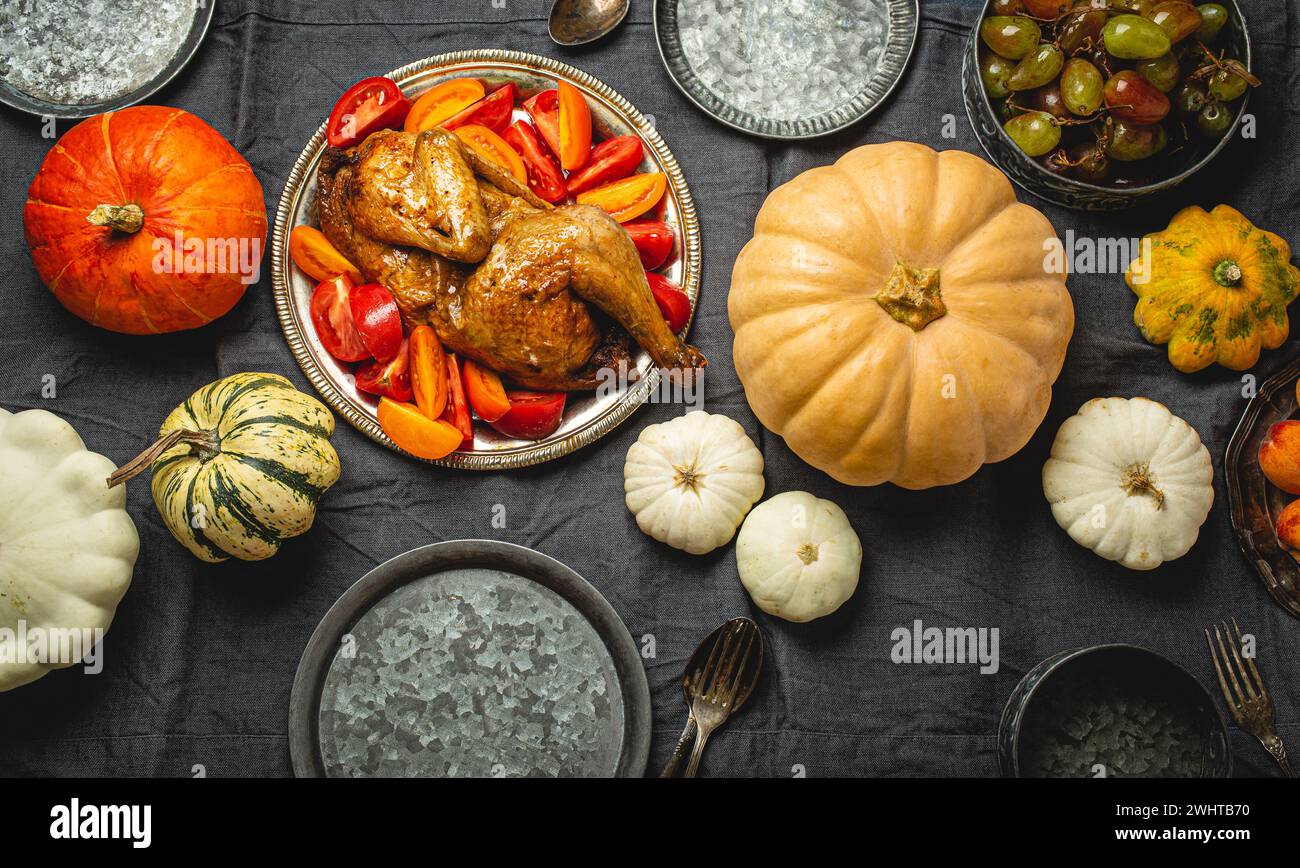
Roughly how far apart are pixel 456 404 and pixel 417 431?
0.30ft

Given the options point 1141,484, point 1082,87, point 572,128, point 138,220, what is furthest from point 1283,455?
point 138,220

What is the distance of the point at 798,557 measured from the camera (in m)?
1.72

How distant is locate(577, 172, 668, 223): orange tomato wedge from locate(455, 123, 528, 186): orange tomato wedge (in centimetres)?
14

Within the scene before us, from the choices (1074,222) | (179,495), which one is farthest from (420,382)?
(1074,222)

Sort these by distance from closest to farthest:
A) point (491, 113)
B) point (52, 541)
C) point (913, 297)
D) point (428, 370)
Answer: point (913, 297) → point (52, 541) → point (428, 370) → point (491, 113)

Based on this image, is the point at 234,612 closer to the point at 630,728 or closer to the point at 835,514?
the point at 630,728

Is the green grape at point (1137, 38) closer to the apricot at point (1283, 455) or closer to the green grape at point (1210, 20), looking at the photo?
the green grape at point (1210, 20)

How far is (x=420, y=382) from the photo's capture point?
5.65ft

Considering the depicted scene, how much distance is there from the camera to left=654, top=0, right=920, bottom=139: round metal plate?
Answer: 6.15 feet

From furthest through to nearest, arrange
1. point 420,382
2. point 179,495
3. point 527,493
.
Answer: point 527,493 → point 420,382 → point 179,495

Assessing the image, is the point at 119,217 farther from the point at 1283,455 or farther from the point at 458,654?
the point at 1283,455

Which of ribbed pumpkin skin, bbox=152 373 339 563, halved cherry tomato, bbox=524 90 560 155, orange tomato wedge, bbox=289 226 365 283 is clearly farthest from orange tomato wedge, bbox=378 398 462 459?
halved cherry tomato, bbox=524 90 560 155

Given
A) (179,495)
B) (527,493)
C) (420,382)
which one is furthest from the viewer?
(527,493)
